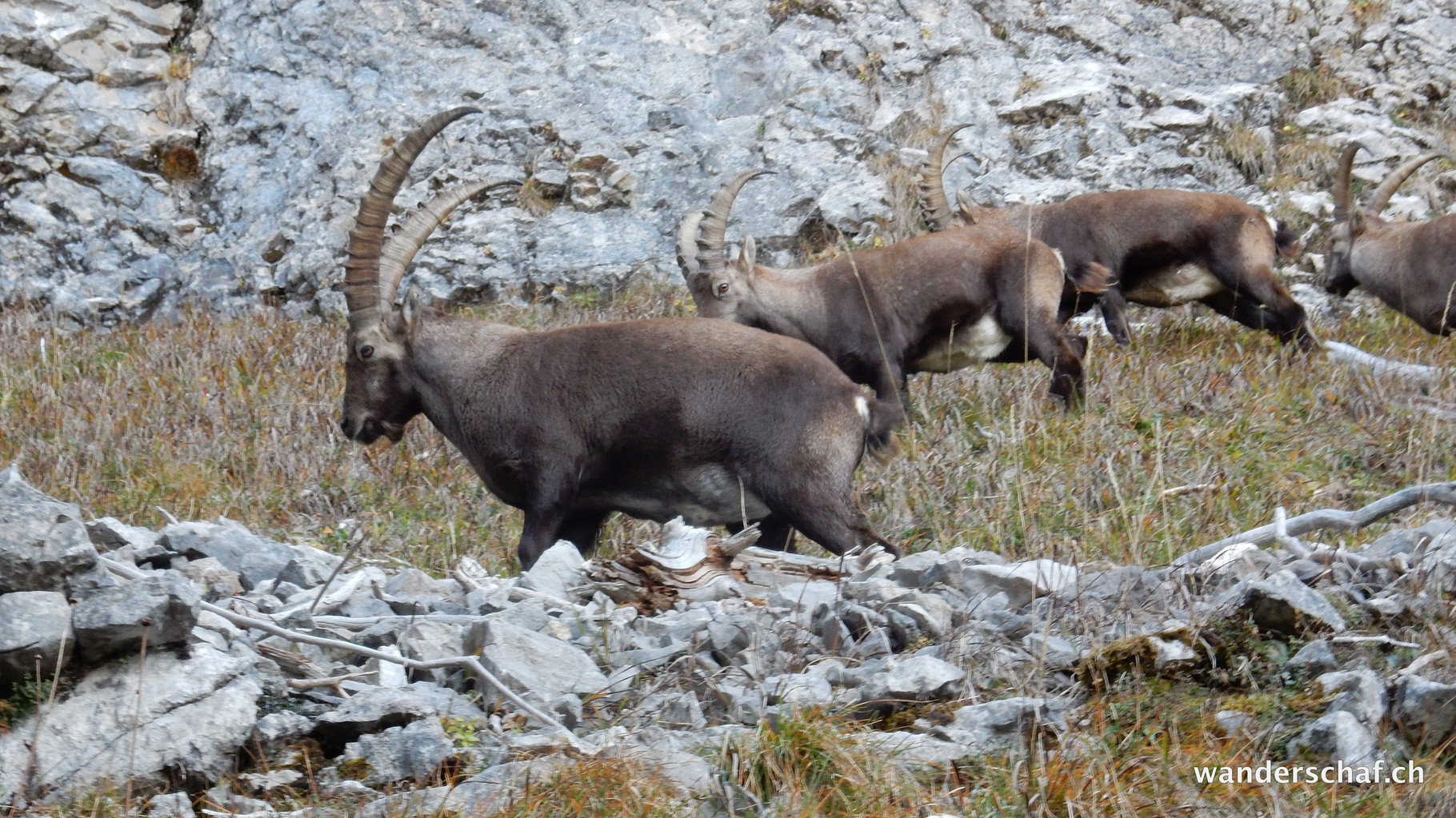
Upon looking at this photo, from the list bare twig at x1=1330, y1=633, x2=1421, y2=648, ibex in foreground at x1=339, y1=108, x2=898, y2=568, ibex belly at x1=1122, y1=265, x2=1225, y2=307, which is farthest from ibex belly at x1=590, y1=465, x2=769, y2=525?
ibex belly at x1=1122, y1=265, x2=1225, y2=307

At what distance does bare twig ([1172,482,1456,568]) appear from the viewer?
14.7 ft

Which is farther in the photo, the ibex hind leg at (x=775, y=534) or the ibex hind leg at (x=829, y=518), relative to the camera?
the ibex hind leg at (x=775, y=534)

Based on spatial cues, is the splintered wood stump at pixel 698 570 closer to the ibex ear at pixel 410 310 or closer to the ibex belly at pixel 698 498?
the ibex belly at pixel 698 498

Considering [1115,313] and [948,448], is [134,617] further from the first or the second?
[1115,313]

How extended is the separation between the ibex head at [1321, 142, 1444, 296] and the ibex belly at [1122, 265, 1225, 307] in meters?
1.59

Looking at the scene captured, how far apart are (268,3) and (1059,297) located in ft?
32.8

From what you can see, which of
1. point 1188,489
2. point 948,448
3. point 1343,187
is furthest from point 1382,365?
point 1188,489

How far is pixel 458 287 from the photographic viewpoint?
43.1 feet

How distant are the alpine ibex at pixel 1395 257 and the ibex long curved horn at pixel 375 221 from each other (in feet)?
20.8

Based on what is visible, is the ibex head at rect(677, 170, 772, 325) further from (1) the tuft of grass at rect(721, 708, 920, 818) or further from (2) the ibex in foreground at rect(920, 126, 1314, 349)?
(1) the tuft of grass at rect(721, 708, 920, 818)

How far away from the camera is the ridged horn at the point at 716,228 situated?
9344 millimetres

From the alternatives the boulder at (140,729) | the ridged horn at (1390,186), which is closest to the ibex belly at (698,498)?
the boulder at (140,729)

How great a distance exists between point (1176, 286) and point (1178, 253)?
277 millimetres

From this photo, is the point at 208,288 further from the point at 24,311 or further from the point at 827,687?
the point at 827,687
